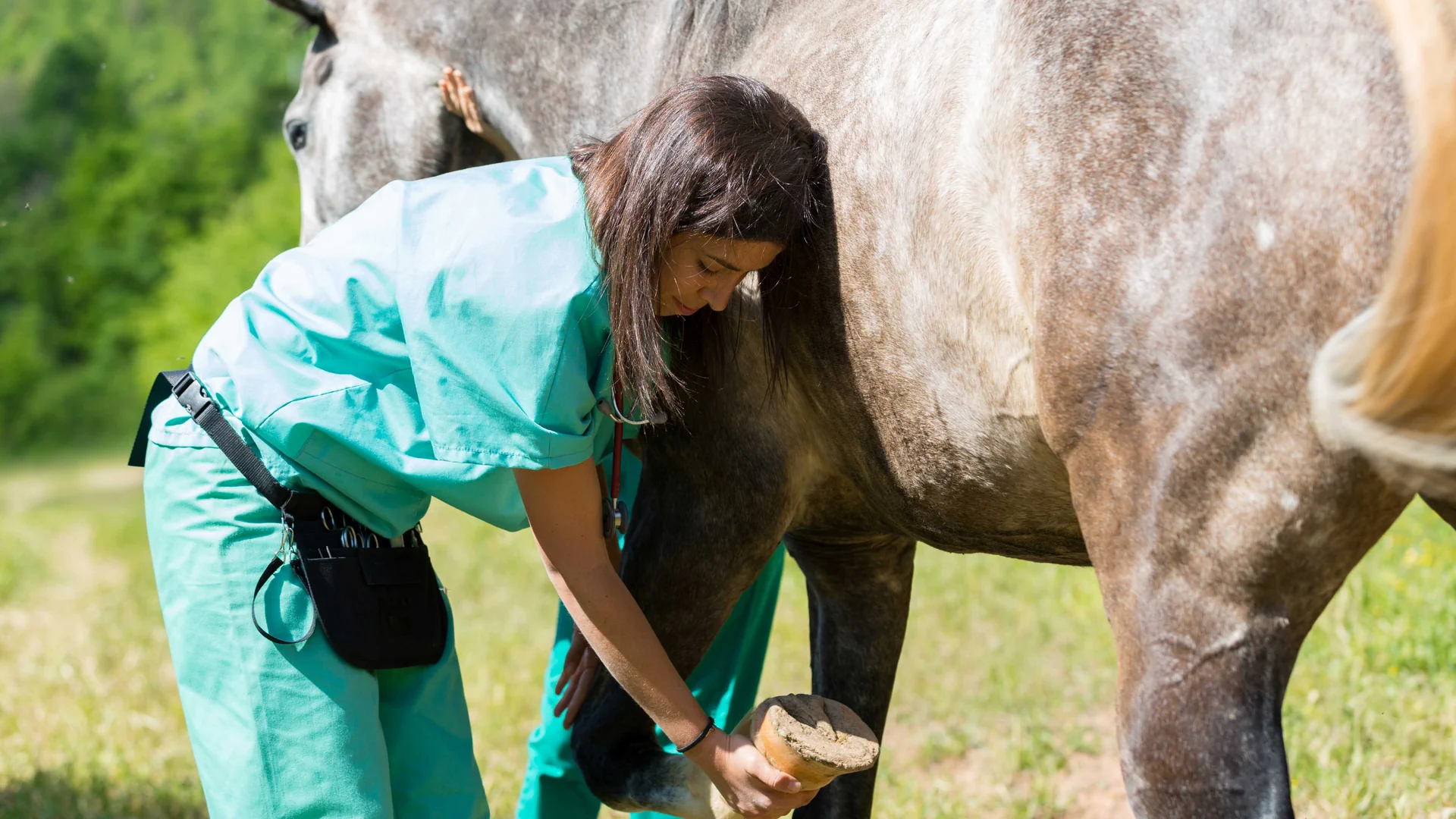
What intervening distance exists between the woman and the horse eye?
1.15 meters

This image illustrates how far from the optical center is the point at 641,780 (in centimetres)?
210

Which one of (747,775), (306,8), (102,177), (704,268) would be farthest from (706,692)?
(102,177)

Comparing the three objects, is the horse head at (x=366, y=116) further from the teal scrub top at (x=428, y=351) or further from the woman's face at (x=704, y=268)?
the woman's face at (x=704, y=268)

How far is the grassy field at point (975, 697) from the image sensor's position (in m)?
3.28

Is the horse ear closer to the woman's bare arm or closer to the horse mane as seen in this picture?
the woman's bare arm

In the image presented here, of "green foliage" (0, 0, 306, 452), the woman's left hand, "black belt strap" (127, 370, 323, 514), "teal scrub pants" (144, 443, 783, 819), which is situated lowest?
"green foliage" (0, 0, 306, 452)

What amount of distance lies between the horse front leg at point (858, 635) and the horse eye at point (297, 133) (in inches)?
62.0

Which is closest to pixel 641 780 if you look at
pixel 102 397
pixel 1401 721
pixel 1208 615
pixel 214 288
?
pixel 1208 615

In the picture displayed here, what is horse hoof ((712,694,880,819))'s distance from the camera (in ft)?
5.69

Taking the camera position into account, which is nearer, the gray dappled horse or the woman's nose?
the gray dappled horse

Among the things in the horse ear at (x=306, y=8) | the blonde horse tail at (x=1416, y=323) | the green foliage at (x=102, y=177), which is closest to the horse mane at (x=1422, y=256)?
the blonde horse tail at (x=1416, y=323)

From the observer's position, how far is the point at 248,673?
189cm

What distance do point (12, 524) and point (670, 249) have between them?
11088 millimetres

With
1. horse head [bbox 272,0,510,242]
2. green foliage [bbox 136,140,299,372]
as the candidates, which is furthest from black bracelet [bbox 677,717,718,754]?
green foliage [bbox 136,140,299,372]
